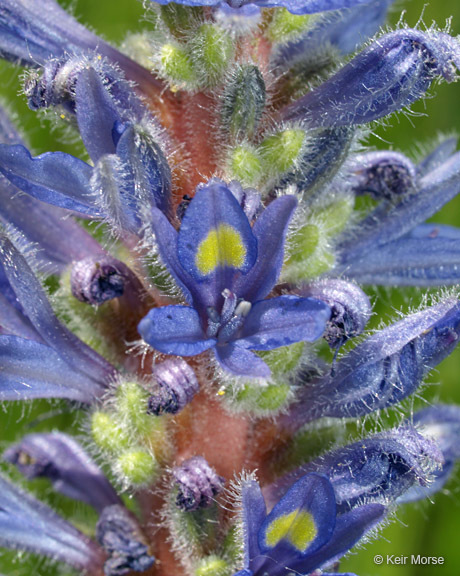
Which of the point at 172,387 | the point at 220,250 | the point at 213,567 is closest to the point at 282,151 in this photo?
the point at 220,250

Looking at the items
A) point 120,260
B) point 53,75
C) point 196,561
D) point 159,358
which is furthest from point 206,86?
point 196,561

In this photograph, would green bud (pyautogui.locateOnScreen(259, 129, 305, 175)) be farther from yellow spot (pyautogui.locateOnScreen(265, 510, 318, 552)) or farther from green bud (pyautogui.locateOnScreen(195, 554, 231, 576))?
green bud (pyautogui.locateOnScreen(195, 554, 231, 576))

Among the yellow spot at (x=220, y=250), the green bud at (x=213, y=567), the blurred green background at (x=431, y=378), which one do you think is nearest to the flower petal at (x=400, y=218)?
the blurred green background at (x=431, y=378)

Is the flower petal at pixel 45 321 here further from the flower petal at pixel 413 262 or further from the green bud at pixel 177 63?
the flower petal at pixel 413 262

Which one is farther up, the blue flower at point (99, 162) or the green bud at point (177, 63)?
the green bud at point (177, 63)

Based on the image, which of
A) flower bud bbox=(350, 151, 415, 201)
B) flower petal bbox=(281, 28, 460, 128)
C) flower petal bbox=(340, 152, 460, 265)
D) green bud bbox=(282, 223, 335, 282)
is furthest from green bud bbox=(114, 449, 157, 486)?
flower bud bbox=(350, 151, 415, 201)
